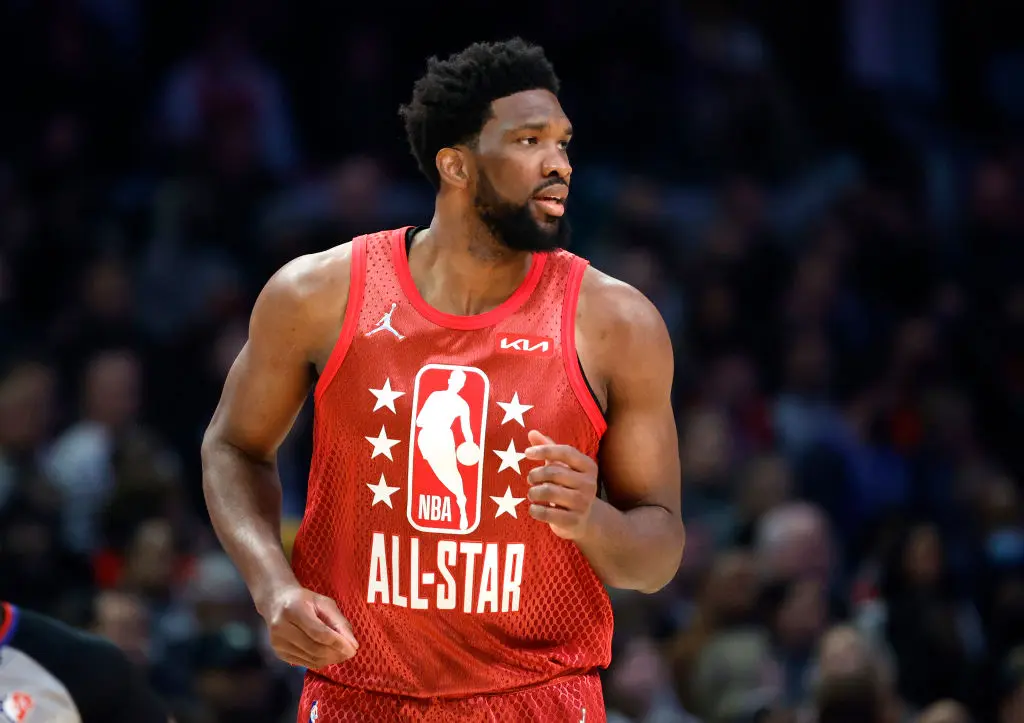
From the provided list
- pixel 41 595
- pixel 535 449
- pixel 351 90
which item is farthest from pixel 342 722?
pixel 351 90

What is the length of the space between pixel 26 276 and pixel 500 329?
19.1 ft

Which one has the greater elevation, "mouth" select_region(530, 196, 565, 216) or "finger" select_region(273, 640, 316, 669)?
"mouth" select_region(530, 196, 565, 216)

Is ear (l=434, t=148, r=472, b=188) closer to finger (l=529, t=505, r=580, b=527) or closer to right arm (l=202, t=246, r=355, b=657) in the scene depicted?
right arm (l=202, t=246, r=355, b=657)

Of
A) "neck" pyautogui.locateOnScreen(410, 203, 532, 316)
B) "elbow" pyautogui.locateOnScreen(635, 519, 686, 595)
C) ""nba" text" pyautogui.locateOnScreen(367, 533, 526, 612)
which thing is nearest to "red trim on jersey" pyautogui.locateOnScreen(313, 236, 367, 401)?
"neck" pyautogui.locateOnScreen(410, 203, 532, 316)

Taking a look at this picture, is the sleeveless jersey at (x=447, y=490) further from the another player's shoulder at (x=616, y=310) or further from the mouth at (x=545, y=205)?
the mouth at (x=545, y=205)

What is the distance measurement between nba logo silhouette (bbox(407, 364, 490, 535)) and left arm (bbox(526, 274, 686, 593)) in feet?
0.91

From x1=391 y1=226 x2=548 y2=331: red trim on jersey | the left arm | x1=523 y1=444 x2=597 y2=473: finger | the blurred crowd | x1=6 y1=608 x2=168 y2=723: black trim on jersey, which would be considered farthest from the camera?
the blurred crowd

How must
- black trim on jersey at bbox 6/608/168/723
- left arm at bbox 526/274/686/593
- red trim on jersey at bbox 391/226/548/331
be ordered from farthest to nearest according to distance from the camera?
black trim on jersey at bbox 6/608/168/723, red trim on jersey at bbox 391/226/548/331, left arm at bbox 526/274/686/593

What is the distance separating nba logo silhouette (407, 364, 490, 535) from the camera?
3.94 m

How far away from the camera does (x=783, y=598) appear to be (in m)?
7.41

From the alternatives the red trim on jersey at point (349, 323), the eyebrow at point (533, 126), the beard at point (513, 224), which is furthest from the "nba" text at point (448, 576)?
the eyebrow at point (533, 126)

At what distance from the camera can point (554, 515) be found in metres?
3.56

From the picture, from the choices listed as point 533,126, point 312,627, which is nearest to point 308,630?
point 312,627

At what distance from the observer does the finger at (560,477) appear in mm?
3541
